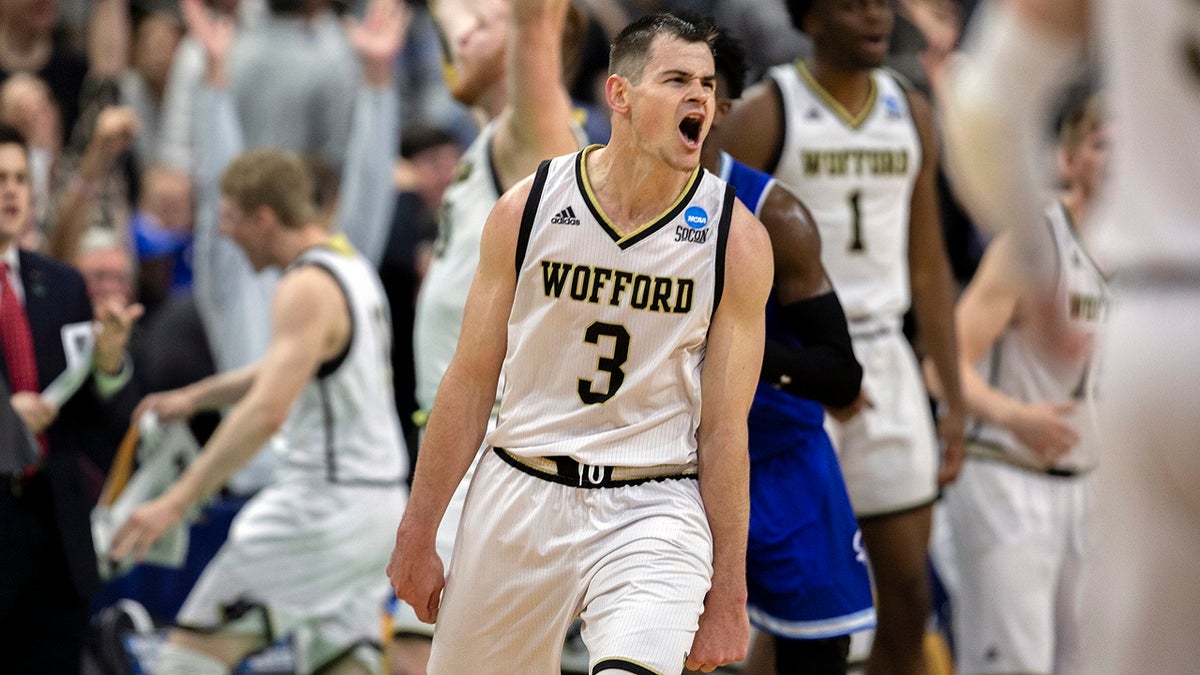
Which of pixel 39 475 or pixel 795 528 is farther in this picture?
pixel 39 475

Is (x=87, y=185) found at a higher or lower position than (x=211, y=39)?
lower

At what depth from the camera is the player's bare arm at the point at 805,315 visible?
199 inches

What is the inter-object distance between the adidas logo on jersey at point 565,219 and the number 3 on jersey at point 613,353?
26cm

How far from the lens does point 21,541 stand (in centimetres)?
644

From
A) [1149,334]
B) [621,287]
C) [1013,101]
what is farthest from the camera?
[621,287]

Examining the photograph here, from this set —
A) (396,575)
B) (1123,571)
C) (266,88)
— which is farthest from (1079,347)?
→ (266,88)

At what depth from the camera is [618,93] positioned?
4387mm

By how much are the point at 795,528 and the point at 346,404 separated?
2822 mm

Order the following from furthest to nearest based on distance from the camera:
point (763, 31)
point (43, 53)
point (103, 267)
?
point (43, 53), point (763, 31), point (103, 267)

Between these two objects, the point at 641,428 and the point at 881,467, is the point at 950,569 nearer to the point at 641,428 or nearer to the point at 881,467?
the point at 881,467

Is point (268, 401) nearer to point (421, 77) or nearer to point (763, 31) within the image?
point (763, 31)

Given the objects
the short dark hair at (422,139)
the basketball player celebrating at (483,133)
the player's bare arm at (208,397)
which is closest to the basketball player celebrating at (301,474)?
the player's bare arm at (208,397)

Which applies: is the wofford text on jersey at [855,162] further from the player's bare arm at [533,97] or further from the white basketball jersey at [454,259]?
the white basketball jersey at [454,259]

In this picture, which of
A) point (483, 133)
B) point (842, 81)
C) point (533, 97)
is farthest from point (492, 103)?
point (842, 81)
